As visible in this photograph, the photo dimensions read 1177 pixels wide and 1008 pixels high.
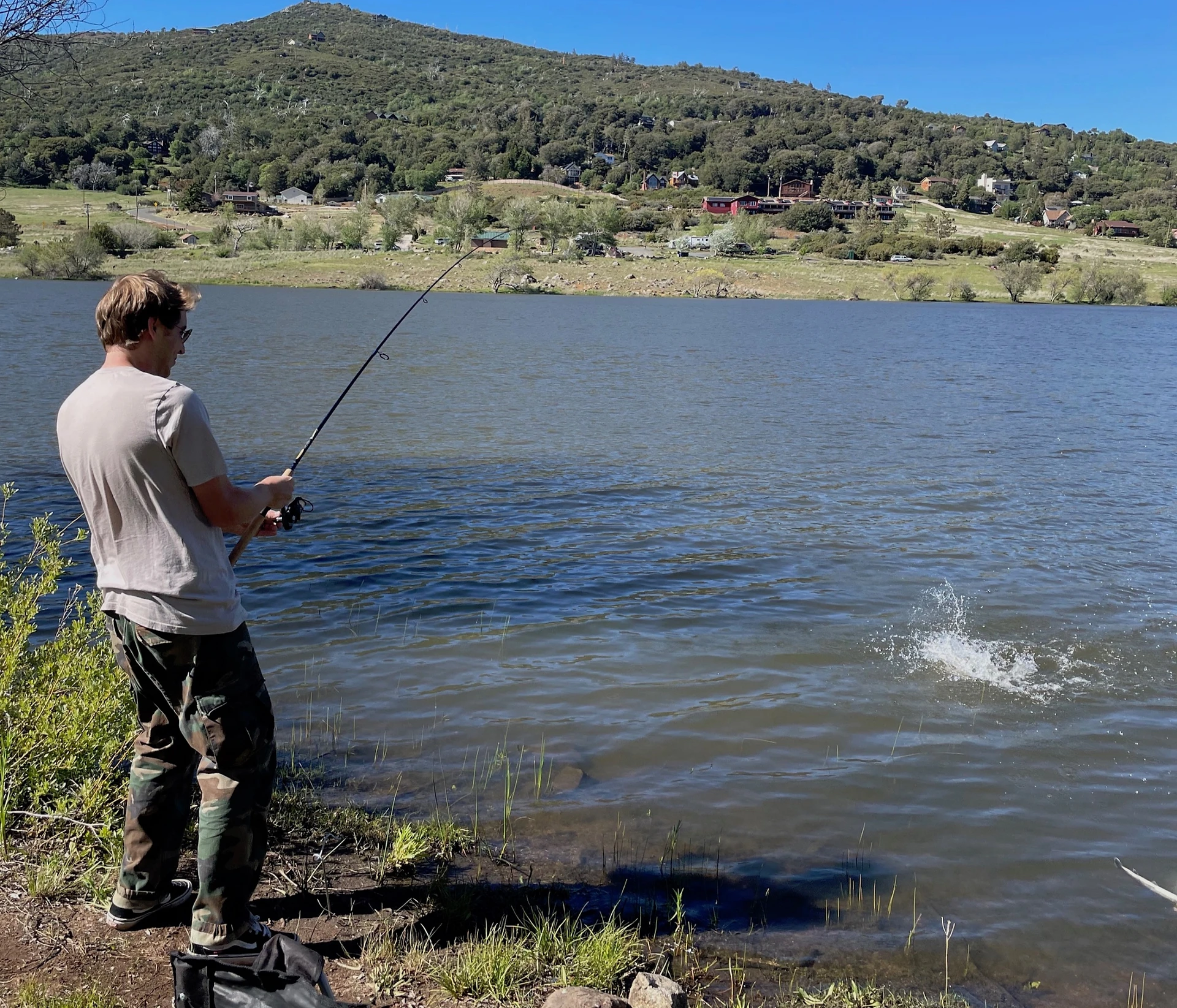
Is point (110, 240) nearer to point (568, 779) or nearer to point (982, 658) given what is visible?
point (982, 658)

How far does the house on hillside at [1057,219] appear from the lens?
160 m

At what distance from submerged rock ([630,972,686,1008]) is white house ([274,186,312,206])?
15871cm

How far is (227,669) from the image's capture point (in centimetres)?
343

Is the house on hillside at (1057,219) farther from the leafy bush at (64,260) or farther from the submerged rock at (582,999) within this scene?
the submerged rock at (582,999)

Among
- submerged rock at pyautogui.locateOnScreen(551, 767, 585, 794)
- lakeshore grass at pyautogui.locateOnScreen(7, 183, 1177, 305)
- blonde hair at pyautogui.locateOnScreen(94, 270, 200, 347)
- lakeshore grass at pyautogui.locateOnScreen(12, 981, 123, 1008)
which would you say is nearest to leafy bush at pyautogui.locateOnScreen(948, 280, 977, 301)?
lakeshore grass at pyautogui.locateOnScreen(7, 183, 1177, 305)

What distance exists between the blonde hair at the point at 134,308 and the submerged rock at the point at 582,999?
277 cm

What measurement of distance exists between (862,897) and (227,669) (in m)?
3.46

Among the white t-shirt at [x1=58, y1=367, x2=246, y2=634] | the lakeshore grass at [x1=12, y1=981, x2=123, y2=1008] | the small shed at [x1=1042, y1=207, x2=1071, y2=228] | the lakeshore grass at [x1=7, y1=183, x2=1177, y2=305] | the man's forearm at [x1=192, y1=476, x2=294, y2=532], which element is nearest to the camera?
the lakeshore grass at [x1=12, y1=981, x2=123, y2=1008]

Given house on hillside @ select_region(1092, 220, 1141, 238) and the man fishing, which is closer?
the man fishing

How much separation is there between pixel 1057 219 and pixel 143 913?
608ft

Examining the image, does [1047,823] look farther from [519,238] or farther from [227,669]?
[519,238]

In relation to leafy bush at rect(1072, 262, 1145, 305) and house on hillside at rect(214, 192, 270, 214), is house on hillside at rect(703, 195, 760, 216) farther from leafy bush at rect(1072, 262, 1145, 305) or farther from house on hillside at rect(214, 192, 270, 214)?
leafy bush at rect(1072, 262, 1145, 305)

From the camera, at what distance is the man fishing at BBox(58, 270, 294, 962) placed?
3.22 metres

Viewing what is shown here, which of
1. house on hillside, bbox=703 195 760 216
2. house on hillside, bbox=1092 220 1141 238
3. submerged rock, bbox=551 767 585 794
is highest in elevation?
house on hillside, bbox=703 195 760 216
